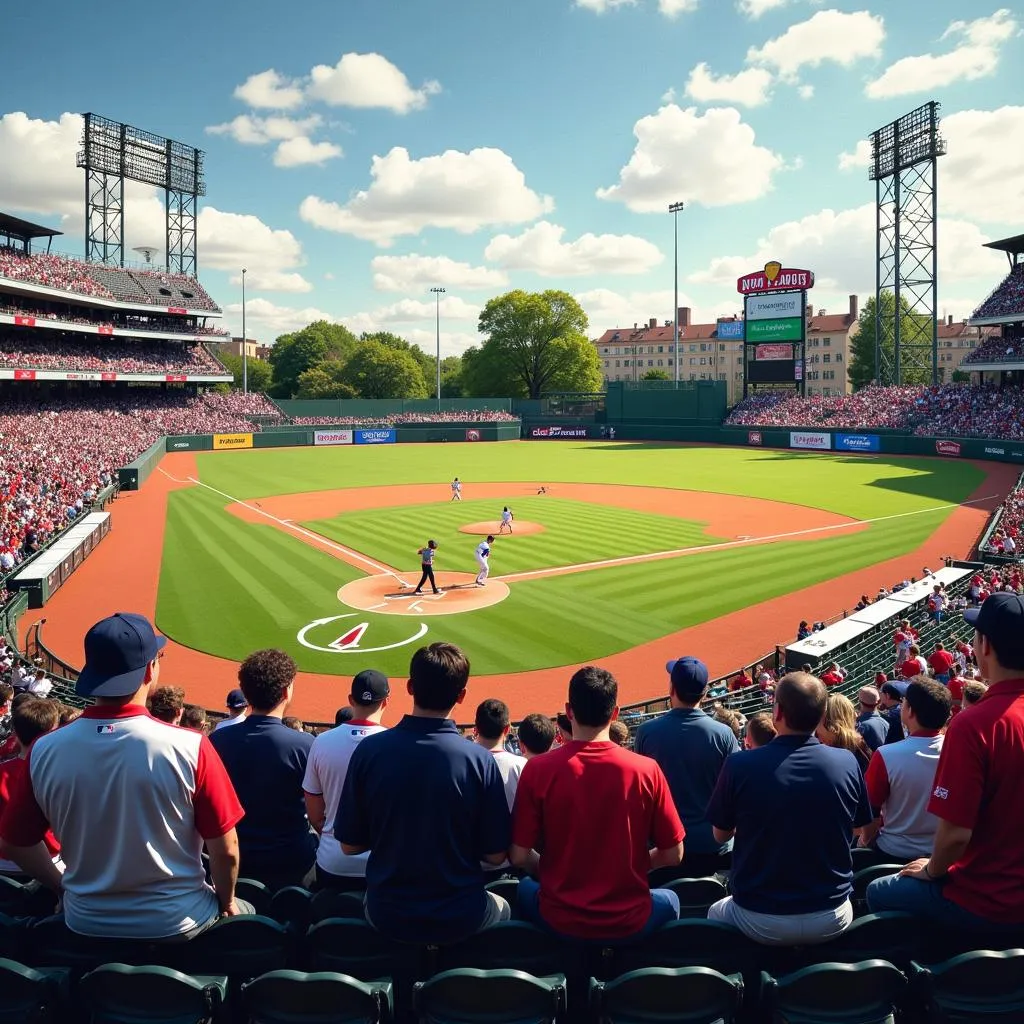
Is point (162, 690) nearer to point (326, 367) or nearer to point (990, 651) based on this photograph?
point (990, 651)

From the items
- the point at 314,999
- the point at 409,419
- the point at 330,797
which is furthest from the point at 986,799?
the point at 409,419

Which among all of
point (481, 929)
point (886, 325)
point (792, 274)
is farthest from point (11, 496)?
point (886, 325)

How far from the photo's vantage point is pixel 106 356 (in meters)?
70.4

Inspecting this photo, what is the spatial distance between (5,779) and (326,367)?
378 feet

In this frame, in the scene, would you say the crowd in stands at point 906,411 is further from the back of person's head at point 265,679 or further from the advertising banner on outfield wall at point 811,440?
the back of person's head at point 265,679

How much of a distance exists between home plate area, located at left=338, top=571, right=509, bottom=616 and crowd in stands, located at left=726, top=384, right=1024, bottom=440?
46.1 m

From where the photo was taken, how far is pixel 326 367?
115 m

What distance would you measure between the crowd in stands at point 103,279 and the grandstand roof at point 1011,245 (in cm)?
6932

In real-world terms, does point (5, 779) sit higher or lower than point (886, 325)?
lower

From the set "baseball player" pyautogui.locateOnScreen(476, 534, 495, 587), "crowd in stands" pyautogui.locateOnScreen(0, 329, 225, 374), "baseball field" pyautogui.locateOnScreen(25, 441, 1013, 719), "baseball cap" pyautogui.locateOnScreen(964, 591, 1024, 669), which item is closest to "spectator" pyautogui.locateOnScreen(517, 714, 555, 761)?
"baseball cap" pyautogui.locateOnScreen(964, 591, 1024, 669)

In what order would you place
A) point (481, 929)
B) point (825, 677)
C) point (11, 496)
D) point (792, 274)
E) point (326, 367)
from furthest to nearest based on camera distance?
1. point (326, 367)
2. point (792, 274)
3. point (11, 496)
4. point (825, 677)
5. point (481, 929)

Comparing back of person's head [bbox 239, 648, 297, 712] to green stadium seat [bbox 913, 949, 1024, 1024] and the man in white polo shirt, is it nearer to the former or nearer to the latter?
the man in white polo shirt

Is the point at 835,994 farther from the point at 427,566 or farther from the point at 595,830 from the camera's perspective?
the point at 427,566

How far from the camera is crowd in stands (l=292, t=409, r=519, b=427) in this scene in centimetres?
8425
